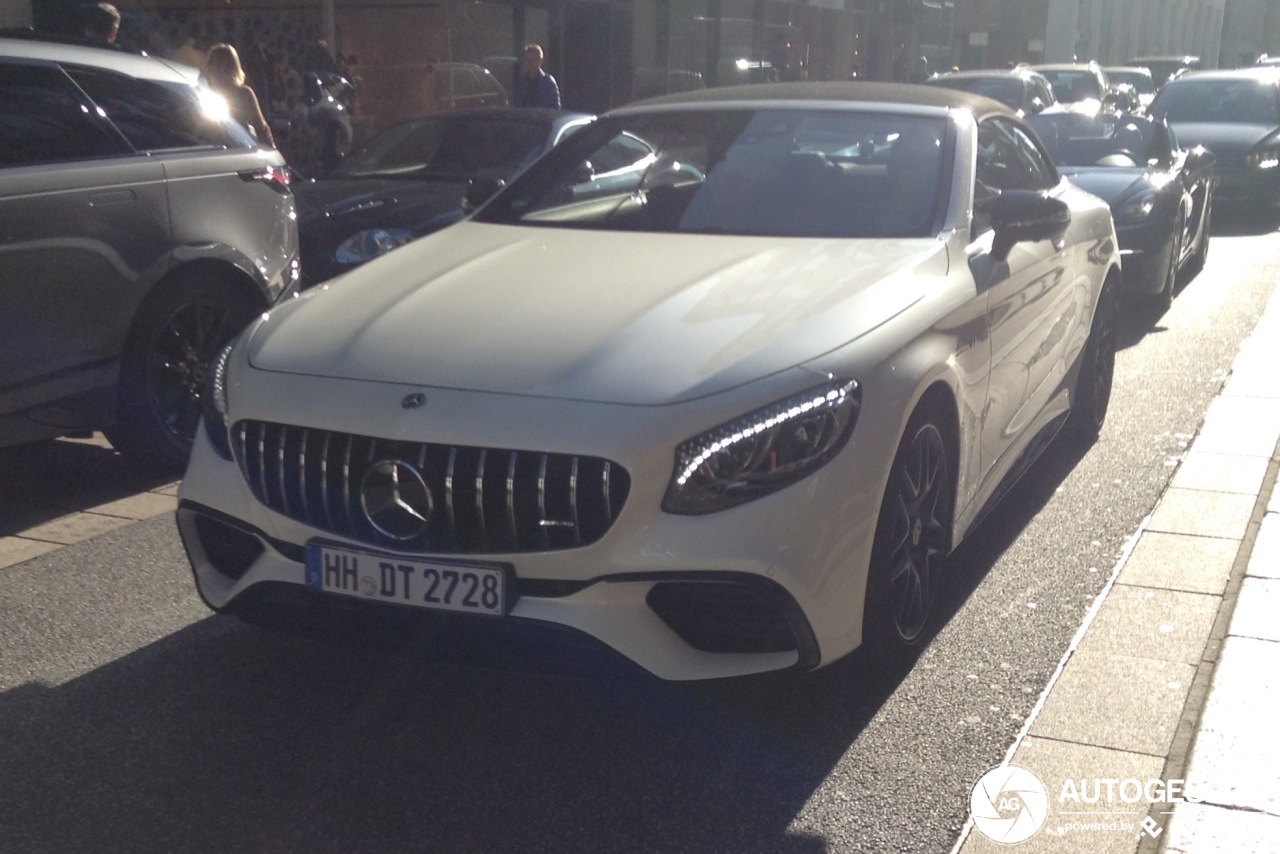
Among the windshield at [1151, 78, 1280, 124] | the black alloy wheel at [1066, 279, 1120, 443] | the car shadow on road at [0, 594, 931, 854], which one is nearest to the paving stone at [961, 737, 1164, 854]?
the car shadow on road at [0, 594, 931, 854]

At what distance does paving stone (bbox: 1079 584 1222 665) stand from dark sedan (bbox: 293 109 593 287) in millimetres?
4433

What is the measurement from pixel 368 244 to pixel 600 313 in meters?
4.64

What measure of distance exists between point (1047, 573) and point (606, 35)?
19359mm

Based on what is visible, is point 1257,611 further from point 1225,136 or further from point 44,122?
point 1225,136

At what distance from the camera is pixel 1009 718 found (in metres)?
3.85

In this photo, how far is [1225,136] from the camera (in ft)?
52.1

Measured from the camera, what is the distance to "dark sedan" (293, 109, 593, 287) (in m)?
8.25

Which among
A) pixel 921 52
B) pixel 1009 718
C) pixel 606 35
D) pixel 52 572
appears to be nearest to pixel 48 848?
pixel 52 572

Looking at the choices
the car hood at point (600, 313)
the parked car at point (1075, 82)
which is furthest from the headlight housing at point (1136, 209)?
the parked car at point (1075, 82)

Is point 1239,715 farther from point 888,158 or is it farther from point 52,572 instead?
point 52,572

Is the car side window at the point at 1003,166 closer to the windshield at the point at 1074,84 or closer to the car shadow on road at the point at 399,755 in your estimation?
the car shadow on road at the point at 399,755

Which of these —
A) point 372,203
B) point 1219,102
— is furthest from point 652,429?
point 1219,102

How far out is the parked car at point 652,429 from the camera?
3.32m

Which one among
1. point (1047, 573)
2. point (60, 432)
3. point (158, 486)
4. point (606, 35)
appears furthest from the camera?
point (606, 35)
